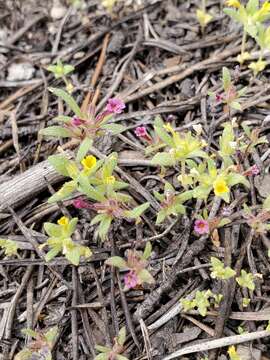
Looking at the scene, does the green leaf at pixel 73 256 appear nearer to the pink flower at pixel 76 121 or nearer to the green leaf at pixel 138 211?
the green leaf at pixel 138 211

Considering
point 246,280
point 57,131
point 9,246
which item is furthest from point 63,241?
point 246,280

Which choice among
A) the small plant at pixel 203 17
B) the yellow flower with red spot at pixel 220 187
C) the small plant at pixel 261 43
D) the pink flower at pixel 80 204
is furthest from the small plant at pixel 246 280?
the small plant at pixel 203 17

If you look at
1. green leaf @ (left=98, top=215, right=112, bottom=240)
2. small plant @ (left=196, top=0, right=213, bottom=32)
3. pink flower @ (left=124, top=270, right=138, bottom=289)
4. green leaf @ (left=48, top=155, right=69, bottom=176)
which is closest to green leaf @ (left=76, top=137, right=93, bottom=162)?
green leaf @ (left=48, top=155, right=69, bottom=176)

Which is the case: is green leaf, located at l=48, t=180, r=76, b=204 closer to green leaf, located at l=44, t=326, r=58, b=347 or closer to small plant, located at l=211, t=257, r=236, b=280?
green leaf, located at l=44, t=326, r=58, b=347

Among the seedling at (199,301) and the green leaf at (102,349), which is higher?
the seedling at (199,301)

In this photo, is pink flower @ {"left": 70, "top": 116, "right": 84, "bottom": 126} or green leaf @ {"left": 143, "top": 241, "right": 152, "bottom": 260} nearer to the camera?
green leaf @ {"left": 143, "top": 241, "right": 152, "bottom": 260}

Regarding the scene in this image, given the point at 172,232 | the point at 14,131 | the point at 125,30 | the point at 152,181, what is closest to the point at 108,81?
the point at 125,30

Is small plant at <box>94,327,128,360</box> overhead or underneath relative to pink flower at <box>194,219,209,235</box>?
underneath

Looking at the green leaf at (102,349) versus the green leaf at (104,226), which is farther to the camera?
the green leaf at (104,226)
